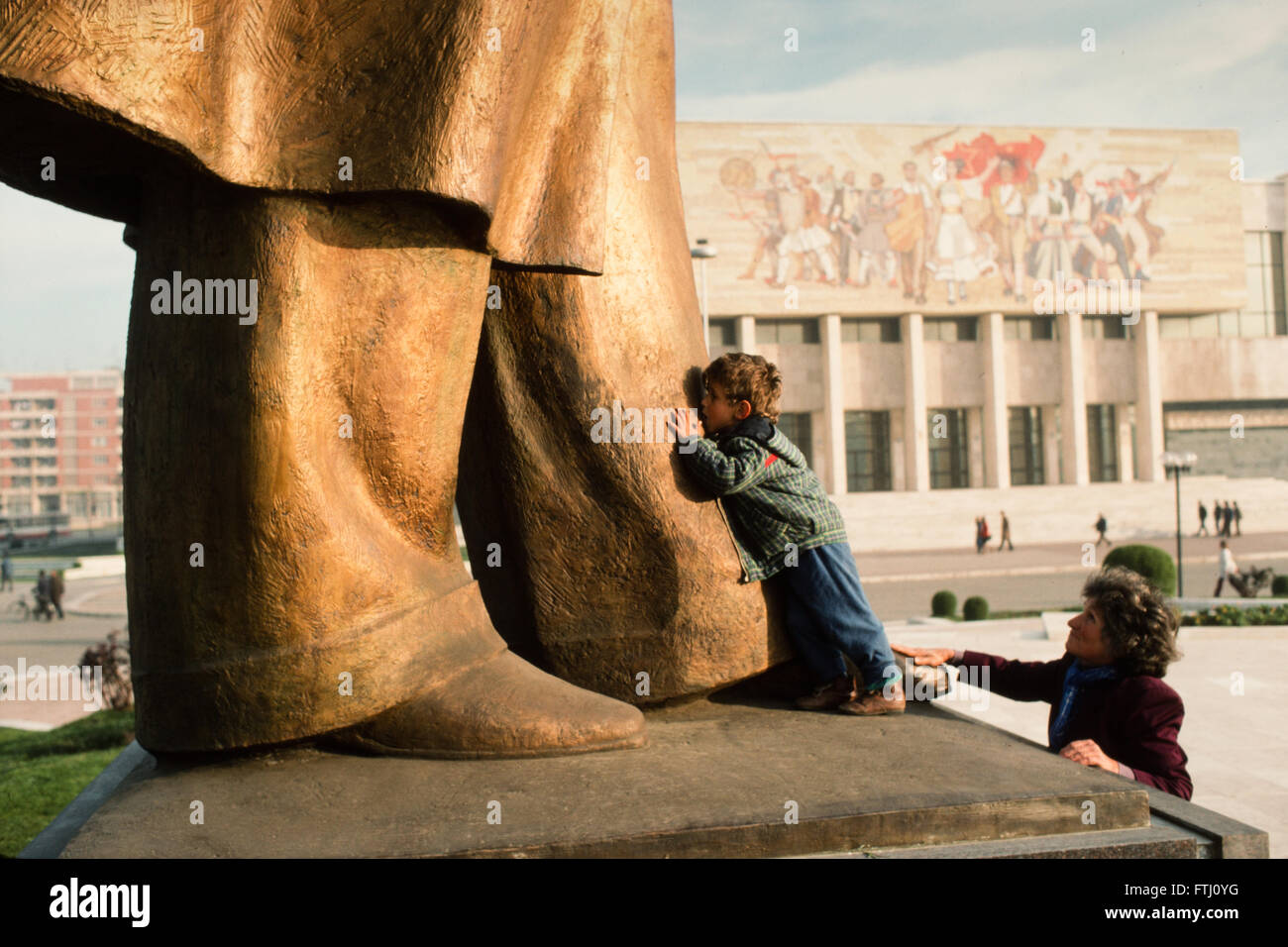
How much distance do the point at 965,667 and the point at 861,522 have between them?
26.8 meters

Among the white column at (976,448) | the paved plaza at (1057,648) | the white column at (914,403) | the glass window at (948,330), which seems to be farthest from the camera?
the white column at (976,448)

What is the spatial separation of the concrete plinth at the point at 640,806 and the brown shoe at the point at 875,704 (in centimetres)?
34

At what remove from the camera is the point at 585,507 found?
8.18 ft

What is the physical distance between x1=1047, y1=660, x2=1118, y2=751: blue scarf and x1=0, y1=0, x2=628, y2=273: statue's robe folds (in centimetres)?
157

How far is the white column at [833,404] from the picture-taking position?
112 ft

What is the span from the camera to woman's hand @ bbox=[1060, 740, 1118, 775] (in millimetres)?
2148

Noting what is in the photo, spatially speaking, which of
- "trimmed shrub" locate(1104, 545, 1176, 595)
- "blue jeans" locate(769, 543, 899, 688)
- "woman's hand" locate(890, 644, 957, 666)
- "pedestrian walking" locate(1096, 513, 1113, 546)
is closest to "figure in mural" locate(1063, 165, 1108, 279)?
"pedestrian walking" locate(1096, 513, 1113, 546)

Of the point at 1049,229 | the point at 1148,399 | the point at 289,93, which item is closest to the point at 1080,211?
the point at 1049,229

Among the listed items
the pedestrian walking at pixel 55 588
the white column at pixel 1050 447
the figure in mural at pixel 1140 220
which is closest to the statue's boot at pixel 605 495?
the pedestrian walking at pixel 55 588

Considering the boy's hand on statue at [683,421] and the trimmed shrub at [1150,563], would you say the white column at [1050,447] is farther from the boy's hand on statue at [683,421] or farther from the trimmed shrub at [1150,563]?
the boy's hand on statue at [683,421]

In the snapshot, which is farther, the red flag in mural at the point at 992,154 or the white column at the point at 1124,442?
the white column at the point at 1124,442

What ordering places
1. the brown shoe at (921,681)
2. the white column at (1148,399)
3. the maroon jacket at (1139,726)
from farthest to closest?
1. the white column at (1148,399)
2. the brown shoe at (921,681)
3. the maroon jacket at (1139,726)

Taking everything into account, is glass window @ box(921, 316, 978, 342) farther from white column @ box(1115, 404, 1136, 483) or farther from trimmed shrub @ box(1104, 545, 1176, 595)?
trimmed shrub @ box(1104, 545, 1176, 595)
